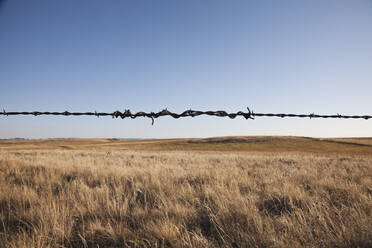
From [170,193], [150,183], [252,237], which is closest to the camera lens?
[252,237]

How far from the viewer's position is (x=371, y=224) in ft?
6.79

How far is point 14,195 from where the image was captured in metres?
3.22

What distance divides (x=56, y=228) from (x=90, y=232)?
354 millimetres

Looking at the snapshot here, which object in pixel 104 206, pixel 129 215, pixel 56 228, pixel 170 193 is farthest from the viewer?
pixel 170 193

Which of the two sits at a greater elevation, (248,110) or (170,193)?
(248,110)

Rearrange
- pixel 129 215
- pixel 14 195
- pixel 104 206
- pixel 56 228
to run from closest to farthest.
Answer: pixel 56 228 < pixel 129 215 < pixel 104 206 < pixel 14 195

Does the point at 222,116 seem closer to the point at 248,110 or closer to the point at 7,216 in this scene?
the point at 248,110

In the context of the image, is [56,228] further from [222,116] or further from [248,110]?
[248,110]

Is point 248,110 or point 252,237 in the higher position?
point 248,110

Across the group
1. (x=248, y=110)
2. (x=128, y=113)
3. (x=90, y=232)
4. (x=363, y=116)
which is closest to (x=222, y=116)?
(x=248, y=110)

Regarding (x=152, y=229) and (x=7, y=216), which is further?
(x=7, y=216)

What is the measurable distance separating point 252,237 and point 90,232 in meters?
1.81

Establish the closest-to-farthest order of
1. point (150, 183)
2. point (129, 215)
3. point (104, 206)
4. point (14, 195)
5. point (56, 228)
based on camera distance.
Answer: point (56, 228) → point (129, 215) → point (104, 206) → point (14, 195) → point (150, 183)

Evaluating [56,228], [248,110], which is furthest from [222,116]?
Answer: [56,228]
